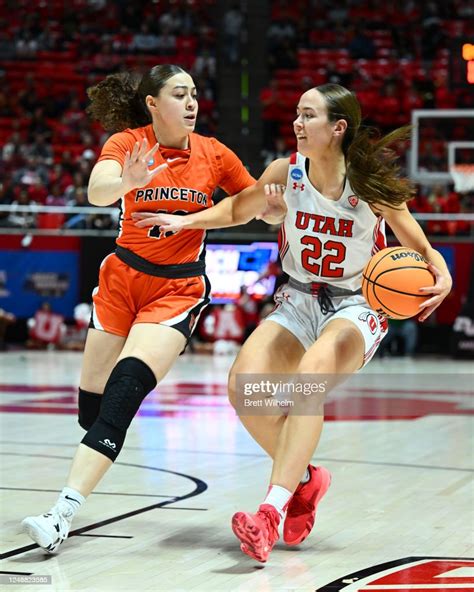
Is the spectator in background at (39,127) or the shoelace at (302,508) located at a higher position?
the spectator in background at (39,127)

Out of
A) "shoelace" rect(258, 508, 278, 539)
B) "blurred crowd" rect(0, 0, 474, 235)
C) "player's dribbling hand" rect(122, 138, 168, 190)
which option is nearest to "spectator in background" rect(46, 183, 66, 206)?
"blurred crowd" rect(0, 0, 474, 235)

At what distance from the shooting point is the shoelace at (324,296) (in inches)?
200

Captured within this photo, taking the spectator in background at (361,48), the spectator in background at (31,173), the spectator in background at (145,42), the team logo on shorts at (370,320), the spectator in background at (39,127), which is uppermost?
the spectator in background at (145,42)

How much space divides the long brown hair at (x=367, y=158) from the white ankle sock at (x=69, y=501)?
1828 mm

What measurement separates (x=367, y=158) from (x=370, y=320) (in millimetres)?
754

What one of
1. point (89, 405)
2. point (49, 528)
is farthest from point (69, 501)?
point (89, 405)

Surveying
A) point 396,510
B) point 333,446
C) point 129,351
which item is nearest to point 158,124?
point 129,351

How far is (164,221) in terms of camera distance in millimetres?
4930

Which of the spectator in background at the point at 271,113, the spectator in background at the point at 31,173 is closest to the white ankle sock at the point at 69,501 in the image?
the spectator in background at the point at 31,173

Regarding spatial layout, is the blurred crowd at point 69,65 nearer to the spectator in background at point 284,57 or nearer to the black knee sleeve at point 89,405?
the spectator in background at point 284,57

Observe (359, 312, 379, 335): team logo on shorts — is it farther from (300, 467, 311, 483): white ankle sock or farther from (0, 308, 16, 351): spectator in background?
(0, 308, 16, 351): spectator in background

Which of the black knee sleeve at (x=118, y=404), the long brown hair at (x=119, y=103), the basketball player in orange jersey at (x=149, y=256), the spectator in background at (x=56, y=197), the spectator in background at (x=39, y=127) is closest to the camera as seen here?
the black knee sleeve at (x=118, y=404)

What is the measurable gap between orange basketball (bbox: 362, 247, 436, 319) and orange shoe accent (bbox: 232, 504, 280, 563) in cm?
108

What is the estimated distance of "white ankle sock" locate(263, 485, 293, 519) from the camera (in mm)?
4605
